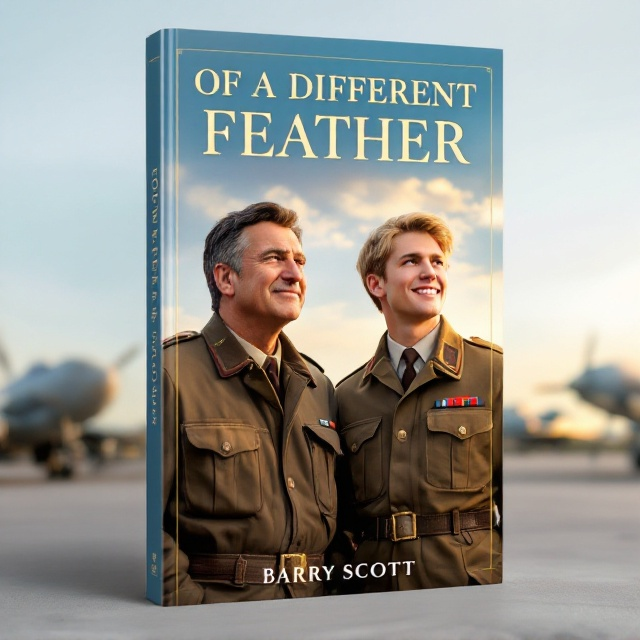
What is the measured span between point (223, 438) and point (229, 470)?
151 mm

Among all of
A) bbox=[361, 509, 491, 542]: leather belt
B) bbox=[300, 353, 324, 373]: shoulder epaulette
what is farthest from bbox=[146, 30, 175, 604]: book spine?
bbox=[361, 509, 491, 542]: leather belt

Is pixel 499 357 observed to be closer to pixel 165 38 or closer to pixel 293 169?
pixel 293 169

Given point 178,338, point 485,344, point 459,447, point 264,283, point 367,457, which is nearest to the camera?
point 178,338

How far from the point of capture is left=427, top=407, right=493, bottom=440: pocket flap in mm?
6625

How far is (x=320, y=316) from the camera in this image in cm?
644

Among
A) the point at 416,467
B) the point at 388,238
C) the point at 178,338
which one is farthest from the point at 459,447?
the point at 178,338

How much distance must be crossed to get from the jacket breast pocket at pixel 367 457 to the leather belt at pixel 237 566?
521 mm

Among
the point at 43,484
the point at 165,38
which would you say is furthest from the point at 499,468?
the point at 43,484

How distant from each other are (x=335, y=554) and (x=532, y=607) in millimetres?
981

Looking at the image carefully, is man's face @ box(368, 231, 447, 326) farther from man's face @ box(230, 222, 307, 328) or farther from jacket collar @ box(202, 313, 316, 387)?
jacket collar @ box(202, 313, 316, 387)

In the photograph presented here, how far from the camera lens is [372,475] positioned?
657 centimetres

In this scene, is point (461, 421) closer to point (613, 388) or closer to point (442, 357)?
point (442, 357)

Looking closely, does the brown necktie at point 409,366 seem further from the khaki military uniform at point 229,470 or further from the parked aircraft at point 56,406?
the parked aircraft at point 56,406

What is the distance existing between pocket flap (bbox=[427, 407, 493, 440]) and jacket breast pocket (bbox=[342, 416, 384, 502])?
0.93 ft
